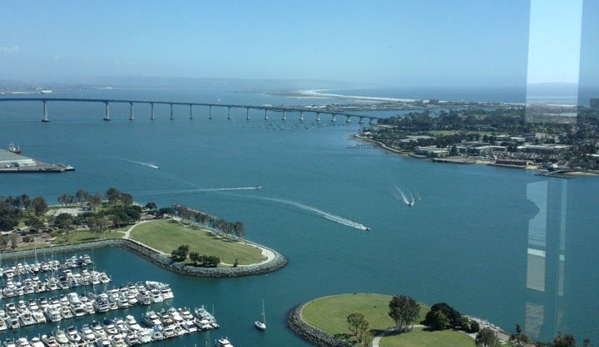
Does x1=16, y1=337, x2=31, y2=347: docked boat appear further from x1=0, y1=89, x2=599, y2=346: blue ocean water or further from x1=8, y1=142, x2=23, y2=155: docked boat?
x1=8, y1=142, x2=23, y2=155: docked boat

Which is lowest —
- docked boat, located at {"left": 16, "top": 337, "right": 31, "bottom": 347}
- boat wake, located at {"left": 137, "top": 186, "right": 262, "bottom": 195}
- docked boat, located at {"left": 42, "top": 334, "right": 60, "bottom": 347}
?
docked boat, located at {"left": 42, "top": 334, "right": 60, "bottom": 347}

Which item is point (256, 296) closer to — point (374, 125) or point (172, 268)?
point (172, 268)

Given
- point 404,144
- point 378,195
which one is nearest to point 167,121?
point 404,144

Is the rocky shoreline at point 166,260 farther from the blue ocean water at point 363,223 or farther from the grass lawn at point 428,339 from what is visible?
the grass lawn at point 428,339

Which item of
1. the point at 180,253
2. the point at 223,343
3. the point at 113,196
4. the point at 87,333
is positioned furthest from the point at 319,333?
the point at 113,196

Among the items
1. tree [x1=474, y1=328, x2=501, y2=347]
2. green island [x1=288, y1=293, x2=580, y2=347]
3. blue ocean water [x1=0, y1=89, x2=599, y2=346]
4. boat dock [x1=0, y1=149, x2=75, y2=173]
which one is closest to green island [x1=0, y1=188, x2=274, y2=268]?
blue ocean water [x1=0, y1=89, x2=599, y2=346]

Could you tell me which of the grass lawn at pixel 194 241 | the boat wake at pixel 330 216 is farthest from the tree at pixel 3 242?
the boat wake at pixel 330 216
